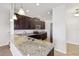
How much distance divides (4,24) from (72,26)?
115 centimetres

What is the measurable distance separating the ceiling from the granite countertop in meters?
0.41

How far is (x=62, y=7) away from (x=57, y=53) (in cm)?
77

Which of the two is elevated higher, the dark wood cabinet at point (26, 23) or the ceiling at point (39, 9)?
the ceiling at point (39, 9)

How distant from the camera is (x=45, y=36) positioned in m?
1.91

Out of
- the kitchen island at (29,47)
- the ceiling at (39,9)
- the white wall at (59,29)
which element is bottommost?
the kitchen island at (29,47)

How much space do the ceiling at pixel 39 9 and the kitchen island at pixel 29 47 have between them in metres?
0.41

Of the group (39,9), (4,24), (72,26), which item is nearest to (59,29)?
(72,26)

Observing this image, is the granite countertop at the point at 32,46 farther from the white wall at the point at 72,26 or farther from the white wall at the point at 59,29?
the white wall at the point at 72,26

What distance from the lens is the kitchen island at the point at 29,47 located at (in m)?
1.86

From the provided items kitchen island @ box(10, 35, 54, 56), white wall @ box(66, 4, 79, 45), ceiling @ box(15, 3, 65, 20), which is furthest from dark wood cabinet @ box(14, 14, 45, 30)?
white wall @ box(66, 4, 79, 45)

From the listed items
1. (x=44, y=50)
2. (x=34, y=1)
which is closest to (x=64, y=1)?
(x=34, y=1)

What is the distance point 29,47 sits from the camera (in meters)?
1.90

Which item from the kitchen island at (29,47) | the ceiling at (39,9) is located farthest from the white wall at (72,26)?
the kitchen island at (29,47)

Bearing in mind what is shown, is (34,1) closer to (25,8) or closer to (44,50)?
(25,8)
